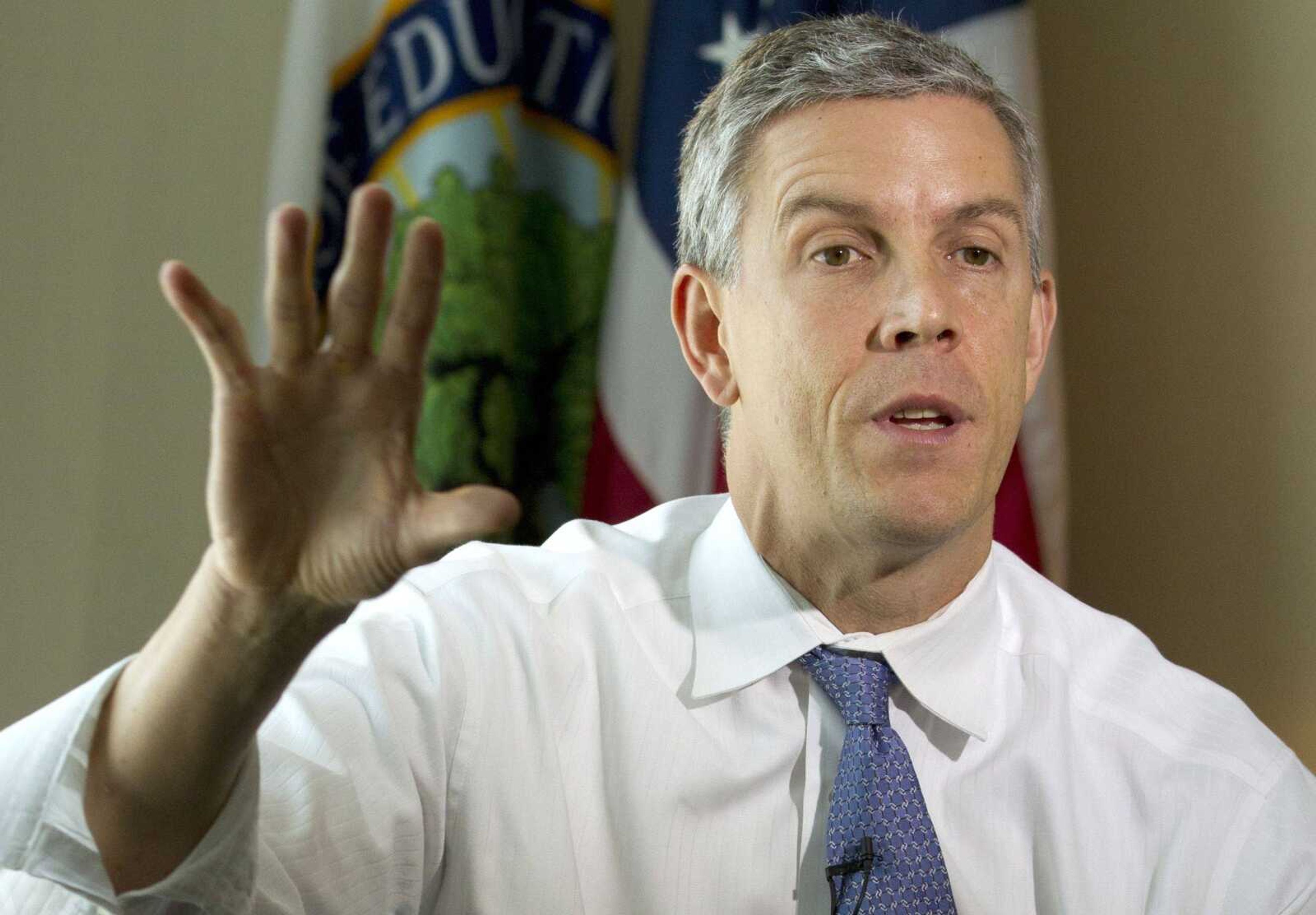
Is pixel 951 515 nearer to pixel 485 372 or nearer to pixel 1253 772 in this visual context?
pixel 1253 772

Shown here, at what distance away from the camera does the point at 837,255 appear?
1350 mm

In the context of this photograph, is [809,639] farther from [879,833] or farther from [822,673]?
[879,833]

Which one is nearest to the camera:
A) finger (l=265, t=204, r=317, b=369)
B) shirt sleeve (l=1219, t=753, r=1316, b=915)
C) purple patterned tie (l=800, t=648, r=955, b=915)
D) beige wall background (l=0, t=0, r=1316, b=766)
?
finger (l=265, t=204, r=317, b=369)

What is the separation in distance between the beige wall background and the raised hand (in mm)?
1510

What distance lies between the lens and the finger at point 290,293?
0.82m

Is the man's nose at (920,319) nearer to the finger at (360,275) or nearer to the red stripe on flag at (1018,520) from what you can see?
the finger at (360,275)

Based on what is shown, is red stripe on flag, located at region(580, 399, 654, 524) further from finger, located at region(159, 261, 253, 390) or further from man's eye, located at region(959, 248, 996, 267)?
finger, located at region(159, 261, 253, 390)

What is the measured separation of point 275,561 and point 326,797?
0.31 metres

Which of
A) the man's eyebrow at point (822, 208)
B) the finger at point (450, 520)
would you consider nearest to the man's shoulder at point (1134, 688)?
the man's eyebrow at point (822, 208)

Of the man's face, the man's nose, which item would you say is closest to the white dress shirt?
the man's face

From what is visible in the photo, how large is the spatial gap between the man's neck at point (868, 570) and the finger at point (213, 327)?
62 cm

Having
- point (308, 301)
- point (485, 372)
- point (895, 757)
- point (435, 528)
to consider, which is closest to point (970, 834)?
point (895, 757)

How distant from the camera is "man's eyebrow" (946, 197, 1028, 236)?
1.32 m

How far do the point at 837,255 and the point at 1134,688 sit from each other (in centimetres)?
54
